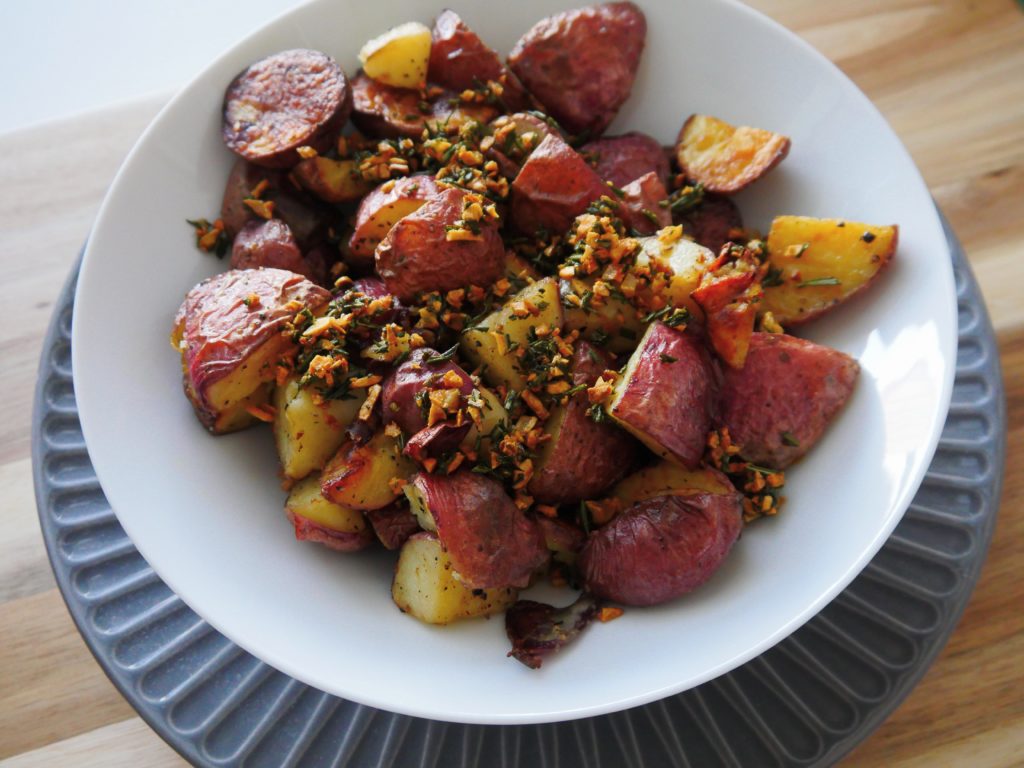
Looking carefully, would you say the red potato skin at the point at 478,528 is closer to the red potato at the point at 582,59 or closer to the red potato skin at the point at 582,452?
the red potato skin at the point at 582,452

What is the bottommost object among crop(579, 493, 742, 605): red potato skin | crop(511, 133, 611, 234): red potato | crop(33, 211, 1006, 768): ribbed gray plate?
crop(33, 211, 1006, 768): ribbed gray plate

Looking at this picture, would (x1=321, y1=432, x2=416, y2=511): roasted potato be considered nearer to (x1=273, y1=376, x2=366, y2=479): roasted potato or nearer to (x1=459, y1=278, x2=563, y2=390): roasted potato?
(x1=273, y1=376, x2=366, y2=479): roasted potato

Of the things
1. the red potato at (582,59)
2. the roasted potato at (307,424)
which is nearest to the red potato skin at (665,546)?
the roasted potato at (307,424)

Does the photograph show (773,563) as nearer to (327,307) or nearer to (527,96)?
(327,307)

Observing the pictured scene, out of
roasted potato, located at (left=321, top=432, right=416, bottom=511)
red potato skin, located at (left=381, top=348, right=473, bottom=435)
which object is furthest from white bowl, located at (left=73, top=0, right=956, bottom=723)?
red potato skin, located at (left=381, top=348, right=473, bottom=435)

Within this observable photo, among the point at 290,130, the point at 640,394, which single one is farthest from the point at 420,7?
the point at 640,394

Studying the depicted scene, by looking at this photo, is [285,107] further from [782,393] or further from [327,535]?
[782,393]
